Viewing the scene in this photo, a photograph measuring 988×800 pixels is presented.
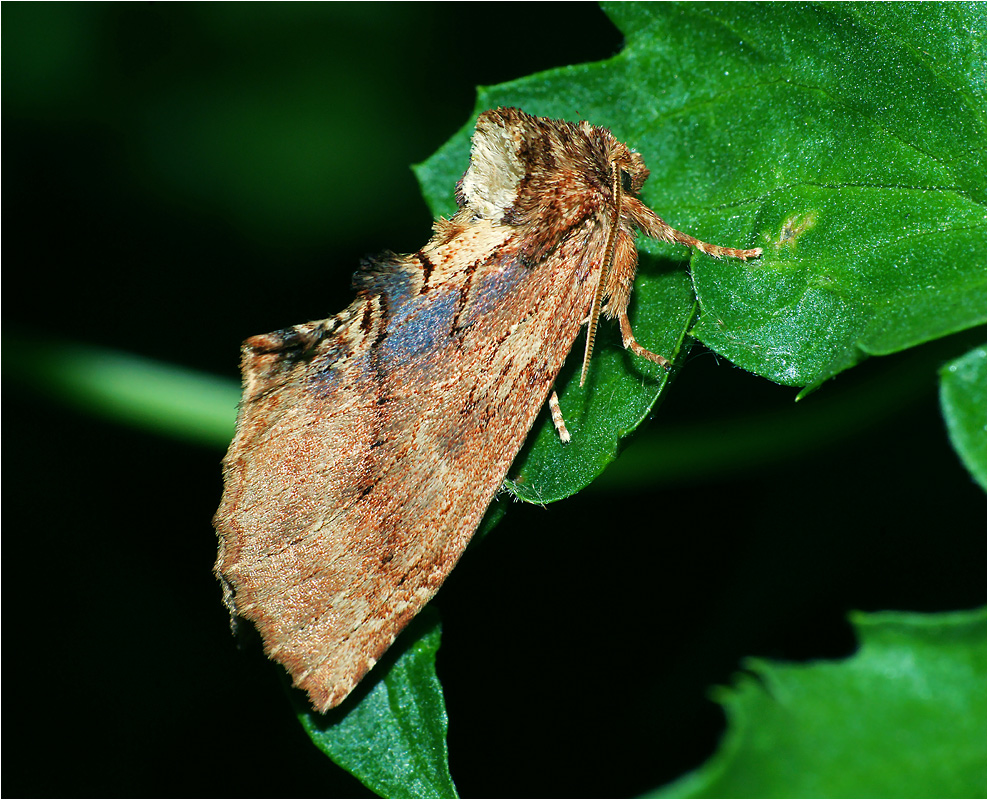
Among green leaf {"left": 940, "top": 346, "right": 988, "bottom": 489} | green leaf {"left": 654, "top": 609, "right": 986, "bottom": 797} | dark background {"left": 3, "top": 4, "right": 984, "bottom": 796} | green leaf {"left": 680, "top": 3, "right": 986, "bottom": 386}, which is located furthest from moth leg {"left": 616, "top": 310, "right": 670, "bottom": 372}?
green leaf {"left": 654, "top": 609, "right": 986, "bottom": 797}

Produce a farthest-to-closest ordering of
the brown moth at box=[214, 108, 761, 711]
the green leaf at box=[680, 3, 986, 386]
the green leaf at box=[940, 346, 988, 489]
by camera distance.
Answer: the brown moth at box=[214, 108, 761, 711]
the green leaf at box=[680, 3, 986, 386]
the green leaf at box=[940, 346, 988, 489]

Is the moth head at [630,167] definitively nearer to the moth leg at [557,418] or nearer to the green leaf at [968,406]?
the moth leg at [557,418]

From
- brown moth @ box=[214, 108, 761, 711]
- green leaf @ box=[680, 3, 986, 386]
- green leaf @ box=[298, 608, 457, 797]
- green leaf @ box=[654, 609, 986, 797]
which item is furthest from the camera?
brown moth @ box=[214, 108, 761, 711]

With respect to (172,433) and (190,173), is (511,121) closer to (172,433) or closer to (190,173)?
(172,433)

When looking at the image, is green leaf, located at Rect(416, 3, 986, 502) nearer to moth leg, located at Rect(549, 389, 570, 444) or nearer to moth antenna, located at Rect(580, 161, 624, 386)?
moth leg, located at Rect(549, 389, 570, 444)

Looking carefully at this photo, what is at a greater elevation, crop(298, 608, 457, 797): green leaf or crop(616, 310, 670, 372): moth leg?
crop(616, 310, 670, 372): moth leg

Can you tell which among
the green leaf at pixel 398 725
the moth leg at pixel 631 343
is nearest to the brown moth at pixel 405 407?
the moth leg at pixel 631 343

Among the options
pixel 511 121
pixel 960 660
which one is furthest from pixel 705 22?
pixel 960 660
